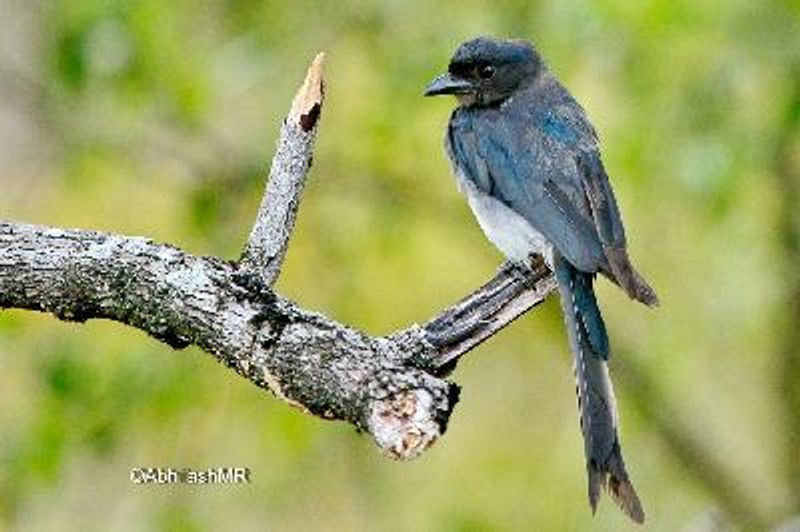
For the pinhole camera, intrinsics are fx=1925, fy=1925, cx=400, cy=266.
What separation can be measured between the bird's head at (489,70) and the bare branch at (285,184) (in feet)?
5.50

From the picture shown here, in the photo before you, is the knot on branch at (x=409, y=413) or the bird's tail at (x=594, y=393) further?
the bird's tail at (x=594, y=393)

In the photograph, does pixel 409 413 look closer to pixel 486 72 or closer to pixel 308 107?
pixel 308 107

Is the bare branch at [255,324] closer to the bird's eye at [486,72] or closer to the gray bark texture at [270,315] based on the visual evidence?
the gray bark texture at [270,315]

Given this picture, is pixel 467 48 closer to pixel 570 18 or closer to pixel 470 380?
pixel 570 18

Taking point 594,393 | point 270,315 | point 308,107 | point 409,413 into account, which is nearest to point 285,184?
point 308,107

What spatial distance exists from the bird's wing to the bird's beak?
9 centimetres

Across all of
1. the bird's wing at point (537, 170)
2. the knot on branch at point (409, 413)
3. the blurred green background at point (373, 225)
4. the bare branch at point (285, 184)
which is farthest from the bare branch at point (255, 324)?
the blurred green background at point (373, 225)

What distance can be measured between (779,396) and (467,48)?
2.86 m

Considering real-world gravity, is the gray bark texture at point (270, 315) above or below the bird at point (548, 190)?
below

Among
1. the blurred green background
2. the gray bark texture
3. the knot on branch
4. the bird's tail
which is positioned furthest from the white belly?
the knot on branch

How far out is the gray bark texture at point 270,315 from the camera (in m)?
3.66

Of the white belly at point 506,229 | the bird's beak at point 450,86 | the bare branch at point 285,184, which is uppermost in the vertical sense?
the bird's beak at point 450,86

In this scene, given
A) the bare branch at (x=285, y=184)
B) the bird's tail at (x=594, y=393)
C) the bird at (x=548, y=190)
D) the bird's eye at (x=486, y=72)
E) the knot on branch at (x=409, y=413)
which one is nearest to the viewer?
the knot on branch at (x=409, y=413)

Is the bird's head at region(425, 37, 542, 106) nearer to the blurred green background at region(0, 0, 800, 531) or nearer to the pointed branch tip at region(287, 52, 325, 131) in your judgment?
the blurred green background at region(0, 0, 800, 531)
